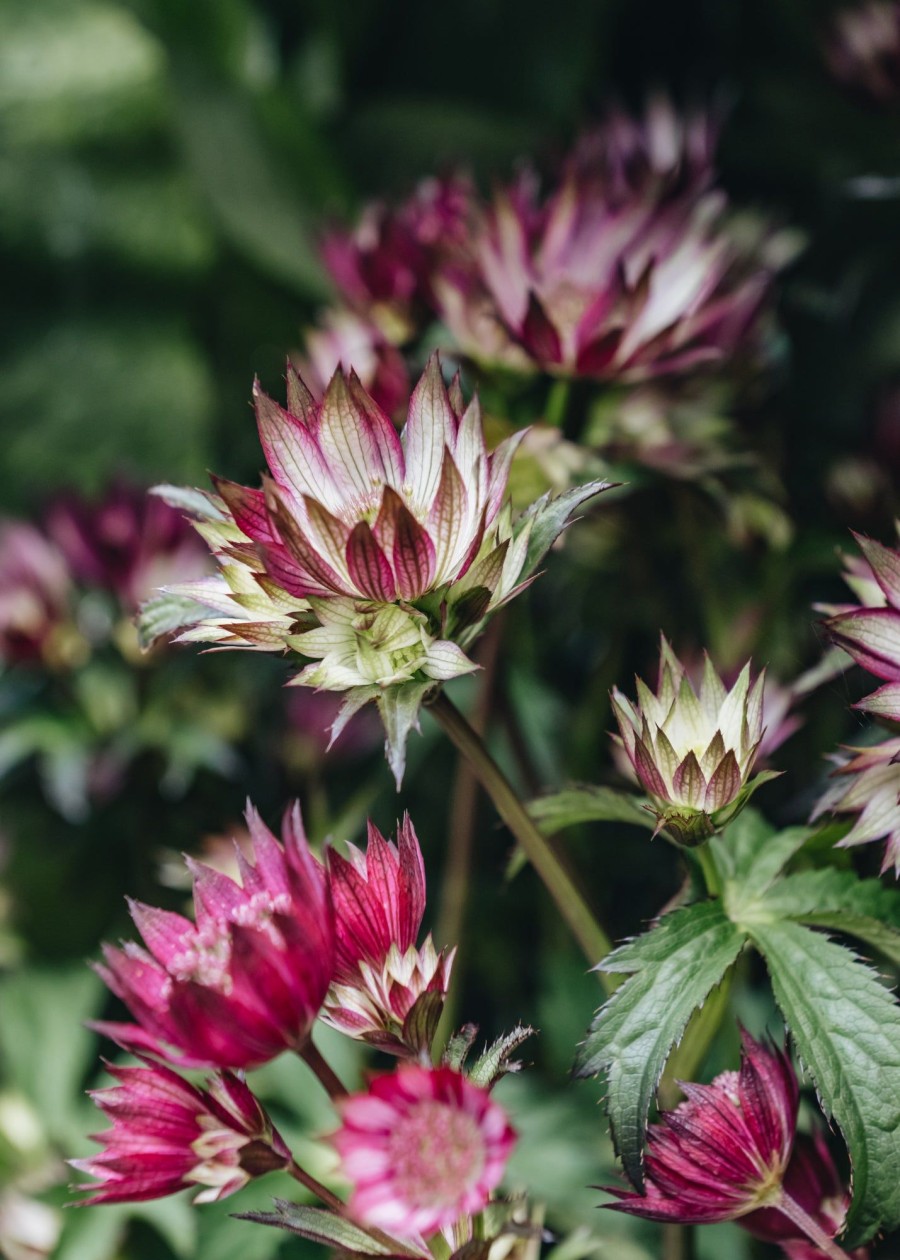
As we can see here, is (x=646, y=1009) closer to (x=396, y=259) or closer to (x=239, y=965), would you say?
(x=239, y=965)

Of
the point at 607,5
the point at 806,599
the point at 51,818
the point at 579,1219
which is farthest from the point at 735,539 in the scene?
the point at 607,5

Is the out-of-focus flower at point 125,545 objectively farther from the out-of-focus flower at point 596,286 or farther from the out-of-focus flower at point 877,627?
the out-of-focus flower at point 877,627

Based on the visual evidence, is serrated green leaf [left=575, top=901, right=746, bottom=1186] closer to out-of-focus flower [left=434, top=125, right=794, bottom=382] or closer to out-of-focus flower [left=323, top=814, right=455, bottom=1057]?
out-of-focus flower [left=323, top=814, right=455, bottom=1057]

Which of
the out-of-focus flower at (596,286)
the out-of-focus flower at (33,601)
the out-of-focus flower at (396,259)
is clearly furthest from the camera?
the out-of-focus flower at (33,601)

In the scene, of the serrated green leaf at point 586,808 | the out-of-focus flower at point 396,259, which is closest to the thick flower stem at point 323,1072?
the serrated green leaf at point 586,808

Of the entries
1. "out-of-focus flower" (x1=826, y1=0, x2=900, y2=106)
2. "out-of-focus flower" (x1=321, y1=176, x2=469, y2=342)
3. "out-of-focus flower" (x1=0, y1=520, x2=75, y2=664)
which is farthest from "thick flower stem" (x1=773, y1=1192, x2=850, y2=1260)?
"out-of-focus flower" (x1=826, y1=0, x2=900, y2=106)

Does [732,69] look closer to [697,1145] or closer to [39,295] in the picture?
[39,295]
